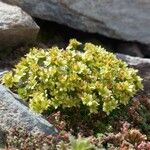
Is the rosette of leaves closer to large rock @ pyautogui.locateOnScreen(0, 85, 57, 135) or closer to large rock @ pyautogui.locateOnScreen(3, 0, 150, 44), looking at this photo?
large rock @ pyautogui.locateOnScreen(0, 85, 57, 135)

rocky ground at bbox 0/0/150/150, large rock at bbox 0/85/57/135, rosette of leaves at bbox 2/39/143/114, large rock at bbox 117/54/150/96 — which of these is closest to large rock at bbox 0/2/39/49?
rocky ground at bbox 0/0/150/150

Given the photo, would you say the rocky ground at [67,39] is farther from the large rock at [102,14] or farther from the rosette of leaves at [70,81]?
the rosette of leaves at [70,81]

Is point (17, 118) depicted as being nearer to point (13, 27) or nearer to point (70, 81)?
point (70, 81)

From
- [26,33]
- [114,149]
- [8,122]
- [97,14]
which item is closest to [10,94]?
[8,122]

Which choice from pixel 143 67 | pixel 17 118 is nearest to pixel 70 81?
pixel 17 118

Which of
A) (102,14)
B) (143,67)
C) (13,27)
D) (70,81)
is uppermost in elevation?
(70,81)

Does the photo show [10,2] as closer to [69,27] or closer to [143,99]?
[69,27]
